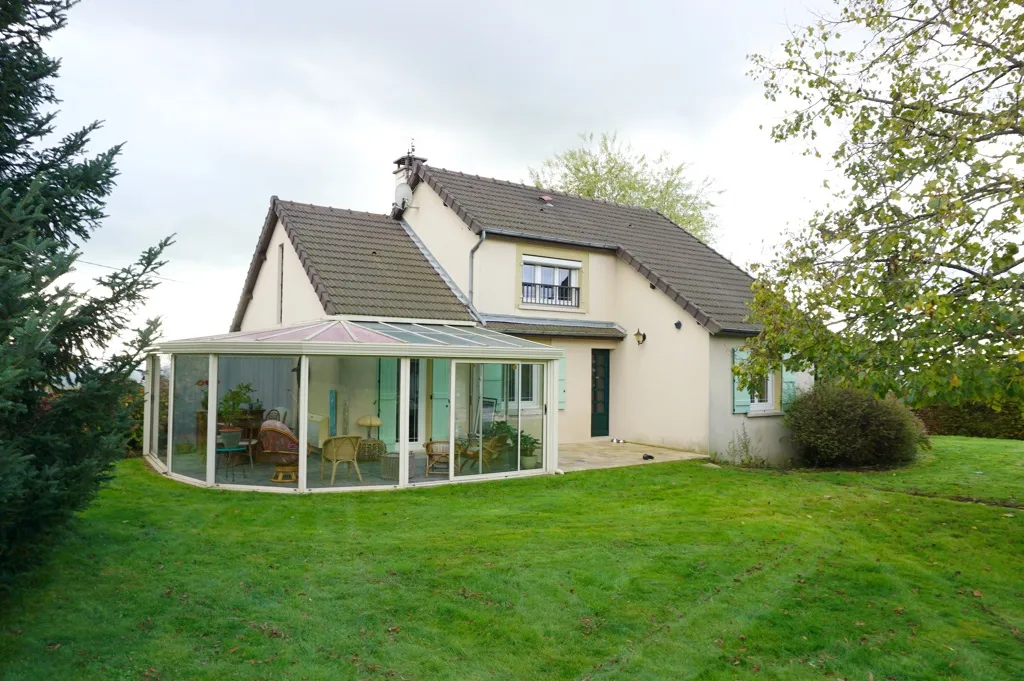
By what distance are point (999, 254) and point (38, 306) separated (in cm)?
989

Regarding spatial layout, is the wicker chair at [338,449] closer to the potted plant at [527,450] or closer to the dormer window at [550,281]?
the potted plant at [527,450]

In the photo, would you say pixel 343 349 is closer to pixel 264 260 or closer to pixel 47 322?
pixel 47 322

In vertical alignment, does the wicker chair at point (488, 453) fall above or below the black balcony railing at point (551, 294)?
below

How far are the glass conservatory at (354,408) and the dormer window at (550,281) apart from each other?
4166 mm

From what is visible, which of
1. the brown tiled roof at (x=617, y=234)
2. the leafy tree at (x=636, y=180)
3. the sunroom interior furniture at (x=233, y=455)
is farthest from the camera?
the leafy tree at (x=636, y=180)

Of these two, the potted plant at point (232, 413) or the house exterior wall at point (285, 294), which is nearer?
the potted plant at point (232, 413)

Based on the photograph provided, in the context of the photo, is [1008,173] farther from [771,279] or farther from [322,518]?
[322,518]

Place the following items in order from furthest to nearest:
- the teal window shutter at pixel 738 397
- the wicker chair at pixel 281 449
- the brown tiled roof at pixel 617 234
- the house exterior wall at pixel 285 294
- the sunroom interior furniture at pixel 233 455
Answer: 1. the brown tiled roof at pixel 617 234
2. the house exterior wall at pixel 285 294
3. the teal window shutter at pixel 738 397
4. the sunroom interior furniture at pixel 233 455
5. the wicker chair at pixel 281 449

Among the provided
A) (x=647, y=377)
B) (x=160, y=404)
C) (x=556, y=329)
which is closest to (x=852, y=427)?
(x=647, y=377)

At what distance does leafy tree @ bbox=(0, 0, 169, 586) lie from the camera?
5406 millimetres

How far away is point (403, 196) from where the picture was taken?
20891 mm

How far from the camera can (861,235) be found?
9.83 meters

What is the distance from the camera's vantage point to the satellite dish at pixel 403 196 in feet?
68.2

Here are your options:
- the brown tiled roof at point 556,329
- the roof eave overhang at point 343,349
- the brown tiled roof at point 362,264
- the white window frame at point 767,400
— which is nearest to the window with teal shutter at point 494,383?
the roof eave overhang at point 343,349
